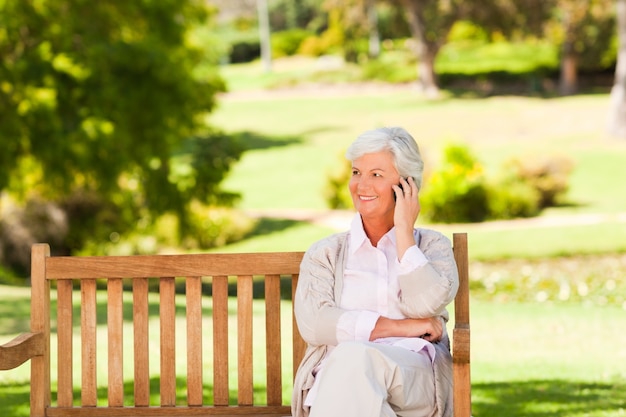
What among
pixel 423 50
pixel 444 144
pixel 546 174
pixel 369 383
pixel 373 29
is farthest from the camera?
pixel 373 29

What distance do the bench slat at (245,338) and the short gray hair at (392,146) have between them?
76 cm

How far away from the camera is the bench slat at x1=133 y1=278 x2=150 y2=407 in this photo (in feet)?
14.2

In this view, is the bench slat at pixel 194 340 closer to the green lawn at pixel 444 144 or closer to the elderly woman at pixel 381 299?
the elderly woman at pixel 381 299

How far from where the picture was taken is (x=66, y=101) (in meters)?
16.1

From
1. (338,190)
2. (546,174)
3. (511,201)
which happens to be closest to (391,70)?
(338,190)

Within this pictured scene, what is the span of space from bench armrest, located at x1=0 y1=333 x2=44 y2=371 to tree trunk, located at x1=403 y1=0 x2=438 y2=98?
135 ft

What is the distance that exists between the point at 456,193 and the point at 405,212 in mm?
17806

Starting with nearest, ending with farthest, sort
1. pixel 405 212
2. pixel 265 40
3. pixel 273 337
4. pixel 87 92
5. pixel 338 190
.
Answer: pixel 405 212
pixel 273 337
pixel 87 92
pixel 338 190
pixel 265 40

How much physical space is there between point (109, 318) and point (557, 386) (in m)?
3.98

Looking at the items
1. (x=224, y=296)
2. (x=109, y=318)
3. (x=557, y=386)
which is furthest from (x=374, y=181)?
(x=557, y=386)

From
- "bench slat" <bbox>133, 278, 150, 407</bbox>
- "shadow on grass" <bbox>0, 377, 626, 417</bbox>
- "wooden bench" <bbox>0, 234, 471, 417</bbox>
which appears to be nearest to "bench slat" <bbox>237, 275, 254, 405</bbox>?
"wooden bench" <bbox>0, 234, 471, 417</bbox>

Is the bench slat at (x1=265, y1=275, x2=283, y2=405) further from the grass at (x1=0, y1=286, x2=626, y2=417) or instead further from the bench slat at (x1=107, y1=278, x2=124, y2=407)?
the grass at (x1=0, y1=286, x2=626, y2=417)

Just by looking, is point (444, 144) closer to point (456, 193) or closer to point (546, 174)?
point (456, 193)

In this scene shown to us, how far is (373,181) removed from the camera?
3.96 m
